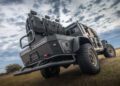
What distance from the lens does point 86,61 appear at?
17.7ft

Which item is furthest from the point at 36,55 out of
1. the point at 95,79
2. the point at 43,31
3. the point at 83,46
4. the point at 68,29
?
Answer: the point at 68,29

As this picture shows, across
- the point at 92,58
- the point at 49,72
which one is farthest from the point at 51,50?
the point at 49,72

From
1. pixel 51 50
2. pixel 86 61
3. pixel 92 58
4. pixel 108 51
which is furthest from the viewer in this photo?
pixel 108 51

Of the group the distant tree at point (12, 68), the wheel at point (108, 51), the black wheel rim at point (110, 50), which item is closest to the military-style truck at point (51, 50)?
the wheel at point (108, 51)

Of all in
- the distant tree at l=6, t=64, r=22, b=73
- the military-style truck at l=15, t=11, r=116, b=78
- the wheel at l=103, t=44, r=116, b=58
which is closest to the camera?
the military-style truck at l=15, t=11, r=116, b=78

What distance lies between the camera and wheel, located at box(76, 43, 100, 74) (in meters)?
5.41

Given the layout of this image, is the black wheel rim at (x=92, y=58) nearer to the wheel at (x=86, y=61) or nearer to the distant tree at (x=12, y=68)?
the wheel at (x=86, y=61)

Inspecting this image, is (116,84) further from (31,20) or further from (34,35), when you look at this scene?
(31,20)

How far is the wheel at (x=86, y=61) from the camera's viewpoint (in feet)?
17.8

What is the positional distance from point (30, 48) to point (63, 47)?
1257mm

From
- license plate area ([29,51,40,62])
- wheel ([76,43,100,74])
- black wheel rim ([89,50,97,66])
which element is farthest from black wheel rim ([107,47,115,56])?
license plate area ([29,51,40,62])

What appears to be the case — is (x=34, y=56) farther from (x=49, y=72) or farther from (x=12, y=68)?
(x=12, y=68)

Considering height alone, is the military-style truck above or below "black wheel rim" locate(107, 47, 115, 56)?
above

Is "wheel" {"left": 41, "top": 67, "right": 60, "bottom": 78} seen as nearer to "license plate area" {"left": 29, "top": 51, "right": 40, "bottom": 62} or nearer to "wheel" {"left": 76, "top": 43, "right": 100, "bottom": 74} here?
"license plate area" {"left": 29, "top": 51, "right": 40, "bottom": 62}
